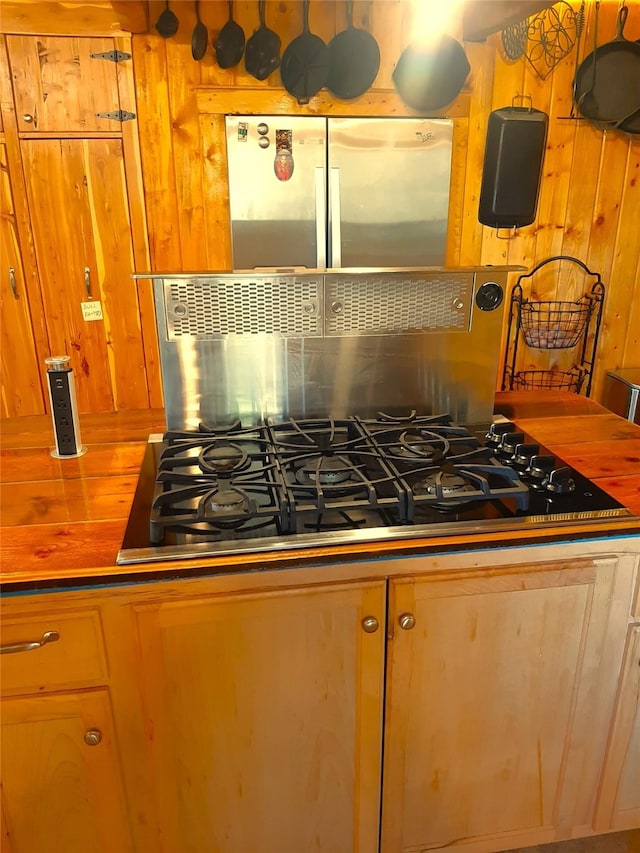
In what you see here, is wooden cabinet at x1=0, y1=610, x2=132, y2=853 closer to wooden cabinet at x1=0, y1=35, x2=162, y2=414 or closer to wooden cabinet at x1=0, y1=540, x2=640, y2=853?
wooden cabinet at x1=0, y1=540, x2=640, y2=853

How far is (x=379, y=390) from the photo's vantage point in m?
1.72

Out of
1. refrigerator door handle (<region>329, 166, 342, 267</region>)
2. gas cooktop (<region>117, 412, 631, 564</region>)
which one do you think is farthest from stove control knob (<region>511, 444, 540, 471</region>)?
refrigerator door handle (<region>329, 166, 342, 267</region>)

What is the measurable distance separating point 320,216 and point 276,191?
22cm

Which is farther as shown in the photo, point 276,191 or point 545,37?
point 276,191

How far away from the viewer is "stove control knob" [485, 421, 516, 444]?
1554 millimetres

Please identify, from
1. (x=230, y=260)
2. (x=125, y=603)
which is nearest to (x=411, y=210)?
(x=230, y=260)

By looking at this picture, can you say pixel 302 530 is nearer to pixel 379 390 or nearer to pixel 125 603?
pixel 125 603

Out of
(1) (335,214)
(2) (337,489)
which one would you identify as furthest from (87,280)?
(2) (337,489)

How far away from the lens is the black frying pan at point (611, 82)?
8.80ft

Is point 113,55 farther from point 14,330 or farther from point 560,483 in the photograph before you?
point 560,483

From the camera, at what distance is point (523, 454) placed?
1.46 metres

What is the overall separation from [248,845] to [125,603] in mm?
639

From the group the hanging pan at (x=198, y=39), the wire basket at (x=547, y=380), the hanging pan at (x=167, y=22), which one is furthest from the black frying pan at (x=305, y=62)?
the wire basket at (x=547, y=380)

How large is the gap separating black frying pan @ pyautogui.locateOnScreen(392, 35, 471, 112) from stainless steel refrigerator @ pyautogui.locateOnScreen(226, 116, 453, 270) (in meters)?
0.11
